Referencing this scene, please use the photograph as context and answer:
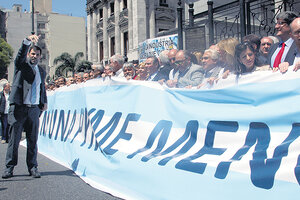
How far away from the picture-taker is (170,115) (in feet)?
12.7

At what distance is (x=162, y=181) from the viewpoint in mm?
3438

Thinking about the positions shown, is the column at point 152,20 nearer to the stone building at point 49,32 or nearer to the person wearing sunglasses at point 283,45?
the person wearing sunglasses at point 283,45

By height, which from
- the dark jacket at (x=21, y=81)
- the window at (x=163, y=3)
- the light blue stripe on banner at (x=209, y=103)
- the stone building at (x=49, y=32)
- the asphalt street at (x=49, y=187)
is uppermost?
the stone building at (x=49, y=32)

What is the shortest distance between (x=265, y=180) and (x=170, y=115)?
1.47 m

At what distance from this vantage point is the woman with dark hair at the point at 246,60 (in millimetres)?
3572

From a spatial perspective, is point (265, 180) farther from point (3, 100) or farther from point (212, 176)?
point (3, 100)

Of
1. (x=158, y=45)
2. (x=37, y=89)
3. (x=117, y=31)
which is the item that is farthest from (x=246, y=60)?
(x=117, y=31)

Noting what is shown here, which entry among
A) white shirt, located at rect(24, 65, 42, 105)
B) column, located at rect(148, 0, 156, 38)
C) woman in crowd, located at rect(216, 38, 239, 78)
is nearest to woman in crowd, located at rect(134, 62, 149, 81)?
woman in crowd, located at rect(216, 38, 239, 78)

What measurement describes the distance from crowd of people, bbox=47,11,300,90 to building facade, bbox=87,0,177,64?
21706mm

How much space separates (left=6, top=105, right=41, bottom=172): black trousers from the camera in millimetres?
4883

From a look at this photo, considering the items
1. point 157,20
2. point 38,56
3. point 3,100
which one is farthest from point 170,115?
point 157,20

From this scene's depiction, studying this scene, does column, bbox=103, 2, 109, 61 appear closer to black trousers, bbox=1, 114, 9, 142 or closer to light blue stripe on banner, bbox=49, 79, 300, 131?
black trousers, bbox=1, 114, 9, 142

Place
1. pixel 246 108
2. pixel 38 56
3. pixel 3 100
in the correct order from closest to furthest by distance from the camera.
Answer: pixel 246 108
pixel 38 56
pixel 3 100

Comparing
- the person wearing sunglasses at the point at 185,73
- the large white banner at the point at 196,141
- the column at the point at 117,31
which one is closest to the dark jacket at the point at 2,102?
the large white banner at the point at 196,141
